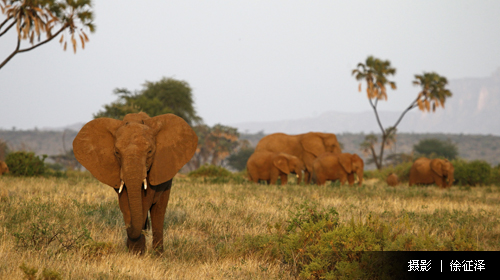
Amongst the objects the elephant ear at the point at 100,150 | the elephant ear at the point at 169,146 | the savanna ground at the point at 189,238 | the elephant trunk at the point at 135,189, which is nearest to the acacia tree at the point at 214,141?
the savanna ground at the point at 189,238

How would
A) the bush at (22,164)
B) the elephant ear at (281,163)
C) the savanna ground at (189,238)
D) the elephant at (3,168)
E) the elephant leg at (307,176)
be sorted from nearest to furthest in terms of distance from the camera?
the savanna ground at (189,238) → the elephant at (3,168) → the bush at (22,164) → the elephant ear at (281,163) → the elephant leg at (307,176)

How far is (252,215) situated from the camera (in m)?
8.88

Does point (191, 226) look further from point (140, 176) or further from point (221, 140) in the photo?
point (221, 140)

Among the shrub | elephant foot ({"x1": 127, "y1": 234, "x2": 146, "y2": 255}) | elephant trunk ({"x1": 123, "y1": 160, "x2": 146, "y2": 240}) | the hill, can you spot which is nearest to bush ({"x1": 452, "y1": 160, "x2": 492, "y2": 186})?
the shrub

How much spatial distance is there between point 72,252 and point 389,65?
3750 centimetres

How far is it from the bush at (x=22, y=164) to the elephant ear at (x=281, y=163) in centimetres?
977

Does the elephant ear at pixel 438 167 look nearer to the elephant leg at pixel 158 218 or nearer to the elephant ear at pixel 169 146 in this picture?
the elephant ear at pixel 169 146

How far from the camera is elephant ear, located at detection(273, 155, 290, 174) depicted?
60.5ft

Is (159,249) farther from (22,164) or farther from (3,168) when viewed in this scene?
(22,164)

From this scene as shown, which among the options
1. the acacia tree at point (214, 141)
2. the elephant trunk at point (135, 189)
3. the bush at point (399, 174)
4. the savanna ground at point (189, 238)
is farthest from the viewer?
the acacia tree at point (214, 141)

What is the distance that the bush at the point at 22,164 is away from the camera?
17484mm

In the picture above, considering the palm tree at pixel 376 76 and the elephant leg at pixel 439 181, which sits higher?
the palm tree at pixel 376 76

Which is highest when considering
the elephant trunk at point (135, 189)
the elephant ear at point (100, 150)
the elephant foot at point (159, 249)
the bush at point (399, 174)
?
the elephant ear at point (100, 150)

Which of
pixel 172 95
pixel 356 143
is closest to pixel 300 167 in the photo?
pixel 172 95
